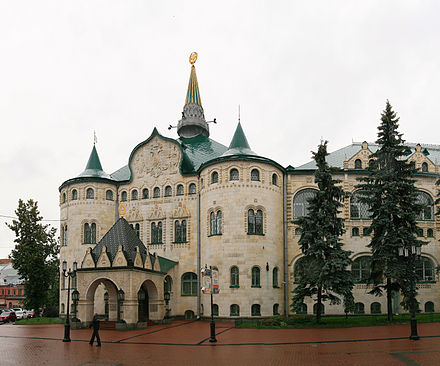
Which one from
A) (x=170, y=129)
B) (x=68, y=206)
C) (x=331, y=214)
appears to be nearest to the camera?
(x=331, y=214)

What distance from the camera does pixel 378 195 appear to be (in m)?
29.8

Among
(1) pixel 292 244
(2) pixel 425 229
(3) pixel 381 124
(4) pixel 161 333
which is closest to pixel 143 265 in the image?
(4) pixel 161 333

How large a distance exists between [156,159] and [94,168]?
21.1ft

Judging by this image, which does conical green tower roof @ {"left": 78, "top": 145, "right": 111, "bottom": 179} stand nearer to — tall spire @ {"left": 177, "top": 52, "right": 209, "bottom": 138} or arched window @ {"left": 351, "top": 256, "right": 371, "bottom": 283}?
tall spire @ {"left": 177, "top": 52, "right": 209, "bottom": 138}

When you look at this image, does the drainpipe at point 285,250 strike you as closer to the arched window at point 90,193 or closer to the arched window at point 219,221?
the arched window at point 219,221

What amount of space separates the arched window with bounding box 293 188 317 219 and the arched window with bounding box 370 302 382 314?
9.28 metres

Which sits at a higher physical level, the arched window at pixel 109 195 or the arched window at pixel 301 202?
the arched window at pixel 109 195

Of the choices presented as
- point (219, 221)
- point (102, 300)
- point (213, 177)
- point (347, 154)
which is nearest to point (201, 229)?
point (219, 221)

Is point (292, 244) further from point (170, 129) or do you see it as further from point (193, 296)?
point (170, 129)

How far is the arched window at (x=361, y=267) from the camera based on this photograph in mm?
36906

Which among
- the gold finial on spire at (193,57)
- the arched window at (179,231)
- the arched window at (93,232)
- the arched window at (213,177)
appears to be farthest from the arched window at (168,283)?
the gold finial on spire at (193,57)

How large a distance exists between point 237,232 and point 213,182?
4.78m

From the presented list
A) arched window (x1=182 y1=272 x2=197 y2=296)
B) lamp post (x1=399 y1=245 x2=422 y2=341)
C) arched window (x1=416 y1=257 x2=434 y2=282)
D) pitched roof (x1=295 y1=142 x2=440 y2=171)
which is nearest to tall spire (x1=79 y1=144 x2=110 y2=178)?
arched window (x1=182 y1=272 x2=197 y2=296)

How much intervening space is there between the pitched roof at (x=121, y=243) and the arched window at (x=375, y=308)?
62.7 feet
